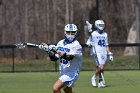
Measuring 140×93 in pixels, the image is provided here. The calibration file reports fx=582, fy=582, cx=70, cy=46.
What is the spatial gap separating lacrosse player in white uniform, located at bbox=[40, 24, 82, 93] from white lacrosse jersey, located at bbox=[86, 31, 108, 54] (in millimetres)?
5978

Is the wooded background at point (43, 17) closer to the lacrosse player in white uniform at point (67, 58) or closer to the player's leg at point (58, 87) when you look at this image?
the lacrosse player in white uniform at point (67, 58)

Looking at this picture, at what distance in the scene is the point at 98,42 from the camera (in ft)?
64.2

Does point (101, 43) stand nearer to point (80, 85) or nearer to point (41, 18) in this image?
point (80, 85)

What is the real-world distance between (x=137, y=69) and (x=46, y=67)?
4.80 m

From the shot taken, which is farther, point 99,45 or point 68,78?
point 99,45

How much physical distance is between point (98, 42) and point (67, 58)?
6.45 meters

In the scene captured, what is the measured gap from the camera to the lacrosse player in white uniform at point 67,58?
13211 millimetres

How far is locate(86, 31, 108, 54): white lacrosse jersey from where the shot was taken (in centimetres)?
1950

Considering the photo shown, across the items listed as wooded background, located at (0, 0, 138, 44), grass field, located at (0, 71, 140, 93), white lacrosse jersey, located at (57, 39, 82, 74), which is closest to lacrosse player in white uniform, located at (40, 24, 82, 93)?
white lacrosse jersey, located at (57, 39, 82, 74)

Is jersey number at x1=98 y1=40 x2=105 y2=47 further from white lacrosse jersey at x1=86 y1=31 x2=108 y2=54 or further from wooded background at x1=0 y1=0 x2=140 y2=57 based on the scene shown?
wooded background at x1=0 y1=0 x2=140 y2=57

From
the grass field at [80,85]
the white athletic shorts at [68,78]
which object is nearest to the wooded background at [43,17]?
the grass field at [80,85]

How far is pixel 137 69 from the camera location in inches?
1163

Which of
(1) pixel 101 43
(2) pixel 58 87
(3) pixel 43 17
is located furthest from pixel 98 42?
(3) pixel 43 17

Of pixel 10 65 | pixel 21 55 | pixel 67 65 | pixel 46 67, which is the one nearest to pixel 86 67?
pixel 46 67
